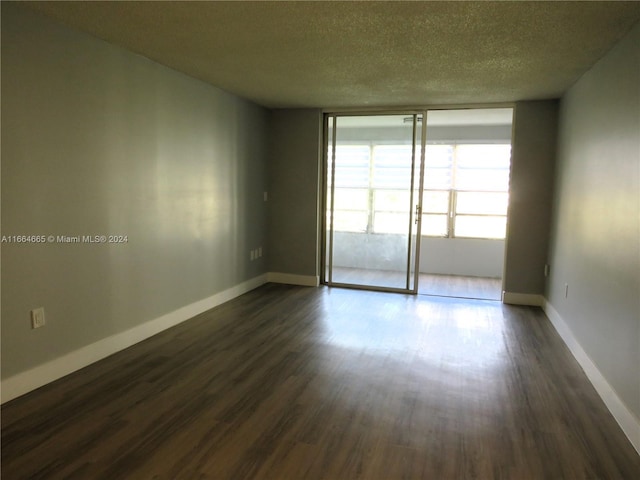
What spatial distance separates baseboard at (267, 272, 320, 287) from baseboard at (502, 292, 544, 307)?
7.53 feet

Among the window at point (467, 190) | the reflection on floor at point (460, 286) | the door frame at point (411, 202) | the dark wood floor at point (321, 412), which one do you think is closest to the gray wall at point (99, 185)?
the dark wood floor at point (321, 412)

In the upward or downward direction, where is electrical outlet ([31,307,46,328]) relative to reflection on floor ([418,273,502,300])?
upward

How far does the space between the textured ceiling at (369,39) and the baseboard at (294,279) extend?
2529mm

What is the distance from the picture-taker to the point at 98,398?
2652 mm

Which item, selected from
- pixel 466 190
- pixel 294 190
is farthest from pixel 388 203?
pixel 466 190

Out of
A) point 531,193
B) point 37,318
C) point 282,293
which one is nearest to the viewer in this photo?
point 37,318

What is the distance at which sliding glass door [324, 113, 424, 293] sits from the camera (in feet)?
17.9

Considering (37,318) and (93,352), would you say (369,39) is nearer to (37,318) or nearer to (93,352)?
(37,318)

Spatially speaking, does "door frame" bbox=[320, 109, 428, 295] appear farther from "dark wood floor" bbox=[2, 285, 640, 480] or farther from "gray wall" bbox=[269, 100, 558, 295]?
"dark wood floor" bbox=[2, 285, 640, 480]

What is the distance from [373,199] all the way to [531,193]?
1806 mm

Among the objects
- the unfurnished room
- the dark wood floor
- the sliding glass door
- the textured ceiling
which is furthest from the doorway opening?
the dark wood floor

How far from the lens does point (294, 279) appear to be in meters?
5.93

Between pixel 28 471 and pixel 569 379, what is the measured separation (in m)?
3.17

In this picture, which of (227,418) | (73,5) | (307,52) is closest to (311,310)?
(227,418)
